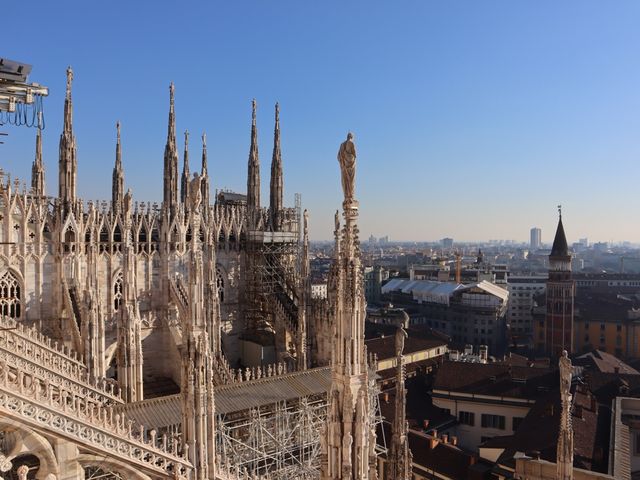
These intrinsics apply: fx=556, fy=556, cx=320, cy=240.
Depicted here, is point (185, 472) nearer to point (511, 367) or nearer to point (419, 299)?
point (511, 367)

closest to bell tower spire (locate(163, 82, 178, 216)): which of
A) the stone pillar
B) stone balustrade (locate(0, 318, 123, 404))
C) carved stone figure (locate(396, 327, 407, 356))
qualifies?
stone balustrade (locate(0, 318, 123, 404))

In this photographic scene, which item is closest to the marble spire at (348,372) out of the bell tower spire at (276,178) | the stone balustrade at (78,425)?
the stone balustrade at (78,425)

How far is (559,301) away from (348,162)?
54.1 meters

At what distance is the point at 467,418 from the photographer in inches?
1228

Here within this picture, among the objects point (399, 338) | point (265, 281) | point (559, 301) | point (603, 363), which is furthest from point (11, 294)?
point (559, 301)

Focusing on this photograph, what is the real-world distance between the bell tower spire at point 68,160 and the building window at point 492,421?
78.2ft

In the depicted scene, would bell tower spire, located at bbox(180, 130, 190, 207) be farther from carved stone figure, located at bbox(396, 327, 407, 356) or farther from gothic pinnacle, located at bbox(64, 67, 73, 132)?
carved stone figure, located at bbox(396, 327, 407, 356)

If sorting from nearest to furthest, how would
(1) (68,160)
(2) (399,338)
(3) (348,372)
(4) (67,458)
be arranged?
(3) (348,372), (4) (67,458), (2) (399,338), (1) (68,160)

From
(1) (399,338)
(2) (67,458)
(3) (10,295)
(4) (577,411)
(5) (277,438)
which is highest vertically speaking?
(1) (399,338)

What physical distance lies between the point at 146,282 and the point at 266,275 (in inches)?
232

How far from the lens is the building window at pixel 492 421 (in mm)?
30688

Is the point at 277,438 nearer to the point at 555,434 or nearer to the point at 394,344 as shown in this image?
the point at 555,434

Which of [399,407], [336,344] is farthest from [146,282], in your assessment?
[336,344]

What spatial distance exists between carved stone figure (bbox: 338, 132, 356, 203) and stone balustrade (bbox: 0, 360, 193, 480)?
6.88 metres
